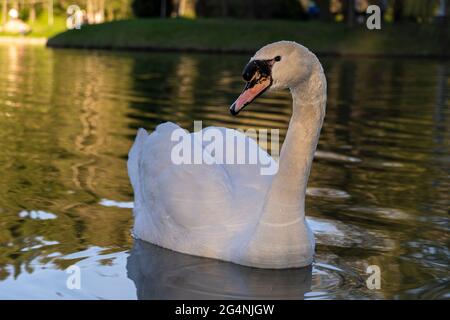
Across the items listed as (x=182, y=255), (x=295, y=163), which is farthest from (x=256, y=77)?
(x=182, y=255)

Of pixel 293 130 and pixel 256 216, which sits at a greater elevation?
pixel 293 130

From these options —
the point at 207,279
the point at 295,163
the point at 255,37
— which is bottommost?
the point at 255,37

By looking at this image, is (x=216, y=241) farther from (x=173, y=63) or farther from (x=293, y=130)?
(x=173, y=63)

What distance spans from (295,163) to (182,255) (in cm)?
101

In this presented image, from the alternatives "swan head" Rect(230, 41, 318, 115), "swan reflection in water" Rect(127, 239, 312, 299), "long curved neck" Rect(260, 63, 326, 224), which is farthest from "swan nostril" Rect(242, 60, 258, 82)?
"swan reflection in water" Rect(127, 239, 312, 299)

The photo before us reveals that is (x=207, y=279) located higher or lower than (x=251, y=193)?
lower

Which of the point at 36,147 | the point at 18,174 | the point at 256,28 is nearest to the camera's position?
the point at 18,174

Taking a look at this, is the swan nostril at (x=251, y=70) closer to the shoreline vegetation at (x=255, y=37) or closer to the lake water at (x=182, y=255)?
the lake water at (x=182, y=255)

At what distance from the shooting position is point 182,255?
636cm

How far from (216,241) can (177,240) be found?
345mm

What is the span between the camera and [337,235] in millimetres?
7332

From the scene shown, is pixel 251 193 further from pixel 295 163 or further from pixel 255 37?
pixel 255 37
